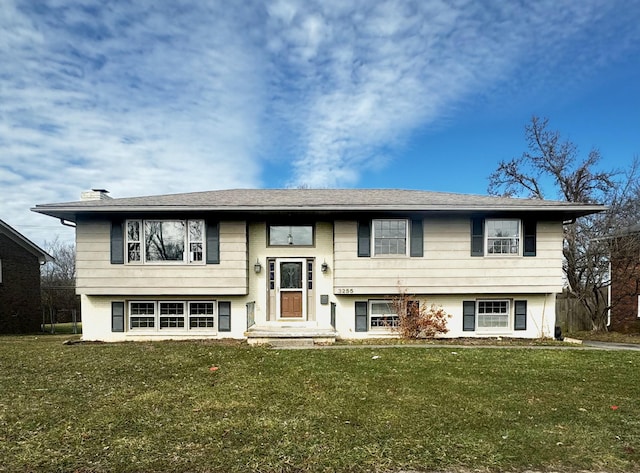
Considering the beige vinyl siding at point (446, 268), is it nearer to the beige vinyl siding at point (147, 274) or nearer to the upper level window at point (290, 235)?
the upper level window at point (290, 235)

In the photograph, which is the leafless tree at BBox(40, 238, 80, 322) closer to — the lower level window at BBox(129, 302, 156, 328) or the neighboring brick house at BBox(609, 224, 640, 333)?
the lower level window at BBox(129, 302, 156, 328)

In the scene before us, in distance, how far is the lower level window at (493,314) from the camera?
1032cm

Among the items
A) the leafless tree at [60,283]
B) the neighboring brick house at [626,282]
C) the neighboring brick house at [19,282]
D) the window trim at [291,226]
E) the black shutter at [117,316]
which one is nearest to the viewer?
the black shutter at [117,316]

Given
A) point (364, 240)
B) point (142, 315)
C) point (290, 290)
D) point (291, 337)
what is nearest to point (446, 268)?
→ point (364, 240)

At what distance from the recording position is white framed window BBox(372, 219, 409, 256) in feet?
33.0

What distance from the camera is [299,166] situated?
23344mm

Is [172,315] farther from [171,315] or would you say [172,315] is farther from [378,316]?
[378,316]

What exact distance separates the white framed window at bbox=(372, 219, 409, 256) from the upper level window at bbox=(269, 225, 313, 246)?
6.54 ft

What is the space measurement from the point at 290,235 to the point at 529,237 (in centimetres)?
695

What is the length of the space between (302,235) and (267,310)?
2458 millimetres

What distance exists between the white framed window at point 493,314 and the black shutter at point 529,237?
159 cm

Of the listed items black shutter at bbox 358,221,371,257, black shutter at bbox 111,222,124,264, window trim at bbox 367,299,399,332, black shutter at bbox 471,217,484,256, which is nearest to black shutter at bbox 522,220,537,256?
black shutter at bbox 471,217,484,256

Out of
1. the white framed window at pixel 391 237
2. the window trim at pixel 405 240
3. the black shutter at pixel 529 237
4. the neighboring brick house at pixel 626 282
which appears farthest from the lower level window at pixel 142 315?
the neighboring brick house at pixel 626 282

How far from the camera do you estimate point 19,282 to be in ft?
55.5
